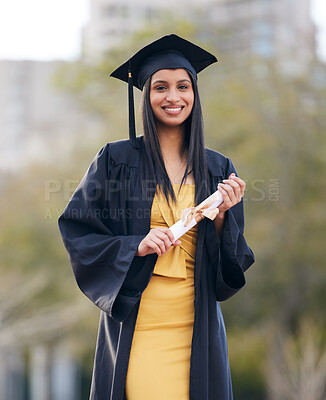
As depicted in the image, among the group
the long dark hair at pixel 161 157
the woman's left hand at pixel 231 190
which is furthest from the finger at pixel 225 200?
the long dark hair at pixel 161 157

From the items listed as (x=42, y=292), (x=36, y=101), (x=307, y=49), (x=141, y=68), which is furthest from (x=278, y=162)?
(x=36, y=101)

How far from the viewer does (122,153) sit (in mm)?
2445

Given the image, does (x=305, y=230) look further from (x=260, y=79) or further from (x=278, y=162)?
(x=260, y=79)

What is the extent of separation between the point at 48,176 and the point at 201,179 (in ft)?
47.7

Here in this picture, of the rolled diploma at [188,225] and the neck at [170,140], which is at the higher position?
the neck at [170,140]

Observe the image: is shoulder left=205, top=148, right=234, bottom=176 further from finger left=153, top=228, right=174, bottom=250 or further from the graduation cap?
finger left=153, top=228, right=174, bottom=250

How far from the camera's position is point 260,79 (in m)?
13.8

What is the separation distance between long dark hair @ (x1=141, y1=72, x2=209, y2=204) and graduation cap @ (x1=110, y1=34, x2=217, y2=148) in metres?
0.05

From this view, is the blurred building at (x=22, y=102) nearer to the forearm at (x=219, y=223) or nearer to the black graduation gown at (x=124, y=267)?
the black graduation gown at (x=124, y=267)

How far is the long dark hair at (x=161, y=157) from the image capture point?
239 cm

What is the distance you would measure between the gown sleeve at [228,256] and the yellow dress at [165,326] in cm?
9

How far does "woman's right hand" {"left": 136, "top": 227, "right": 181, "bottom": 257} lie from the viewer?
84.6 inches

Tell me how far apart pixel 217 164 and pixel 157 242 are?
530 millimetres

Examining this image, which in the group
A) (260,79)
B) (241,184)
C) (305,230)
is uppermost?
(260,79)
